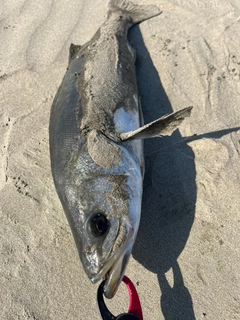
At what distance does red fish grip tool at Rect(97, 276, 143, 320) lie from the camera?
2.41 m

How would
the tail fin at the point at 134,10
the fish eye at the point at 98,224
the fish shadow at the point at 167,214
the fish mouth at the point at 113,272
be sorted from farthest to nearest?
the tail fin at the point at 134,10 → the fish shadow at the point at 167,214 → the fish eye at the point at 98,224 → the fish mouth at the point at 113,272

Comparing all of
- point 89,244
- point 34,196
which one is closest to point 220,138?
point 89,244

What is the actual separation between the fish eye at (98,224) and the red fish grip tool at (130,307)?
14.7 inches

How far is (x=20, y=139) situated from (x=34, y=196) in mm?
852

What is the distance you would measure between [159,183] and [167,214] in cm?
35

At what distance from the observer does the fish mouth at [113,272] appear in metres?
2.36

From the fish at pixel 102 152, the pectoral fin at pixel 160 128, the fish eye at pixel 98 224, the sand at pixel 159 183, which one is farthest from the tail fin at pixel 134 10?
the fish eye at pixel 98 224

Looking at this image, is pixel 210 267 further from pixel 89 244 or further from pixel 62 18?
pixel 62 18

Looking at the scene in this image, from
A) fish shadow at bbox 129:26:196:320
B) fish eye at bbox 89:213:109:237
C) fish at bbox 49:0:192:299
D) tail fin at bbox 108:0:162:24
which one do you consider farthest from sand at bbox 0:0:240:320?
fish eye at bbox 89:213:109:237

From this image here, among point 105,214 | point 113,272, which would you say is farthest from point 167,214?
point 113,272

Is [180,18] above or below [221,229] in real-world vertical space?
above

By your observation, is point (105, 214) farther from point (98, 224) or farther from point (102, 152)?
point (102, 152)

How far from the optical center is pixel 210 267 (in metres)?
2.75

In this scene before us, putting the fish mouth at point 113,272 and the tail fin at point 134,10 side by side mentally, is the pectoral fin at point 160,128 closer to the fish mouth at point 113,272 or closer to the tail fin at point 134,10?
the fish mouth at point 113,272
